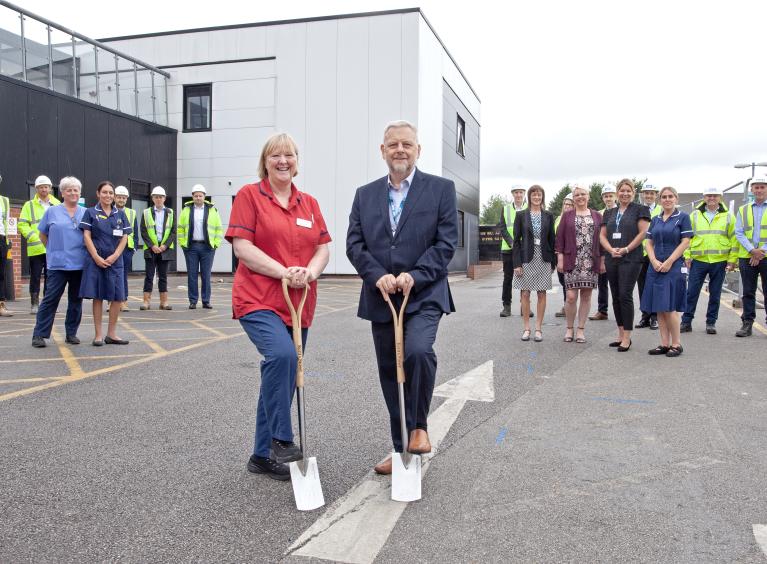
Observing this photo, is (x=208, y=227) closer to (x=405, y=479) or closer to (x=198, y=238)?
(x=198, y=238)

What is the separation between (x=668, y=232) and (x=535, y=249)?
1663 mm

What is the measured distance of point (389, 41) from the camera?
22.3m

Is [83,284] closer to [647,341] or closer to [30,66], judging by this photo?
[647,341]

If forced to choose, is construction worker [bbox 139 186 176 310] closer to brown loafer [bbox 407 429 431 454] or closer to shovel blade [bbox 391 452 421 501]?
brown loafer [bbox 407 429 431 454]

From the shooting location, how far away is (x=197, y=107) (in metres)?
24.5

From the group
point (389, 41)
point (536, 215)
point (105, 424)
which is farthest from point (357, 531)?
point (389, 41)

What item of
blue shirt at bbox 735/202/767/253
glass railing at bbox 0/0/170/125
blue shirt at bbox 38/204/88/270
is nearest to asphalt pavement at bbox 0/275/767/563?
blue shirt at bbox 38/204/88/270

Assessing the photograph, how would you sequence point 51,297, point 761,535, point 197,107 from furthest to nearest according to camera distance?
1. point 197,107
2. point 51,297
3. point 761,535

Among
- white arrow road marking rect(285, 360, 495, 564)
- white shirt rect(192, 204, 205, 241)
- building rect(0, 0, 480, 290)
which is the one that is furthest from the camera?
building rect(0, 0, 480, 290)

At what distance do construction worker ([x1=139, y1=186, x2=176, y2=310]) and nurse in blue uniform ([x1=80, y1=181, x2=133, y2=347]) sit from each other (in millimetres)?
3595

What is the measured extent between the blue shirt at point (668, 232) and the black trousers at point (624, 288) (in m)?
0.29

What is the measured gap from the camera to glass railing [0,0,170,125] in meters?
16.9

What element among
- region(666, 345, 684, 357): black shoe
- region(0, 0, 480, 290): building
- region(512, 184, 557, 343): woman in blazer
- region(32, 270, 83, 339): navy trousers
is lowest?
region(666, 345, 684, 357): black shoe

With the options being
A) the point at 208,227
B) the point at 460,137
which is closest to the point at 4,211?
the point at 208,227
